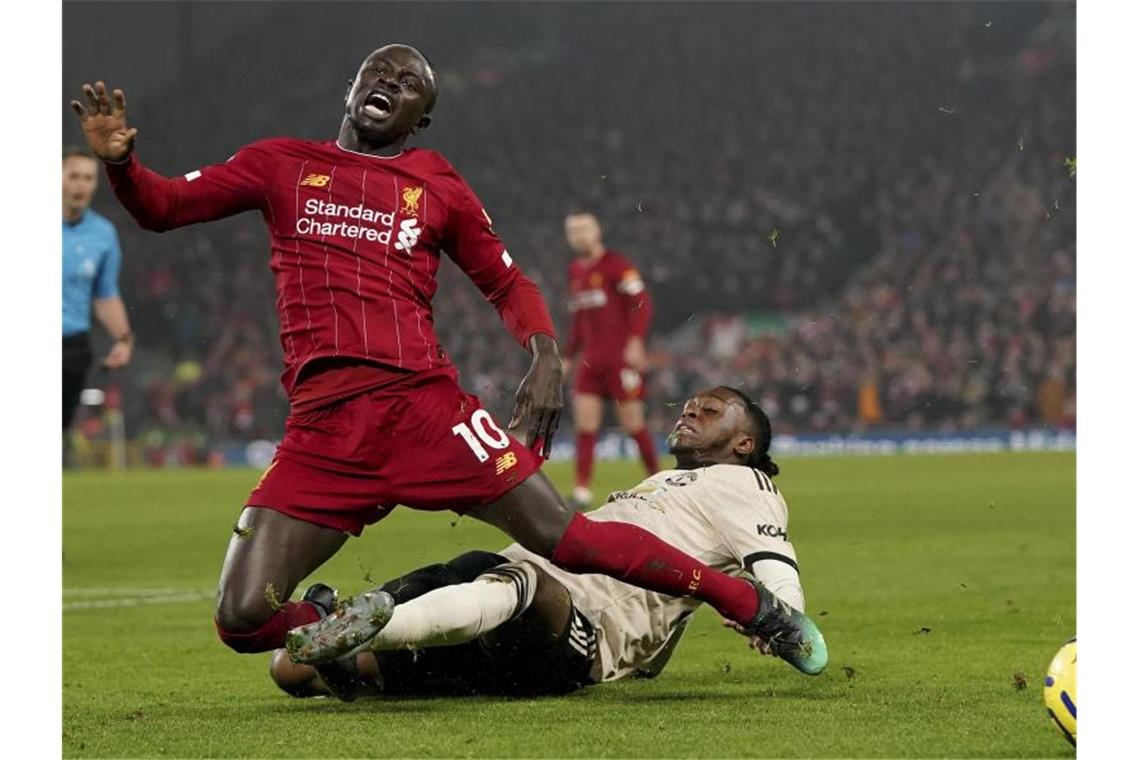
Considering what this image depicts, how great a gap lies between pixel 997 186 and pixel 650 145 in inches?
245

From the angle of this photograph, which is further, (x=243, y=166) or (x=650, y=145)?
(x=650, y=145)

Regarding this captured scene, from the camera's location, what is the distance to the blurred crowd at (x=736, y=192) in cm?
2572

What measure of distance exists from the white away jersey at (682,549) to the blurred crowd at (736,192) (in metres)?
19.3

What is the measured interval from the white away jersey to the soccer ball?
989 millimetres

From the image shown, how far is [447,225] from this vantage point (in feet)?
14.8

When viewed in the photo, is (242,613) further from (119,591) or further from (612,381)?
(612,381)

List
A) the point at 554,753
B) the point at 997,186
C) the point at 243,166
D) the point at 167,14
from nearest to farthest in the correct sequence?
the point at 554,753 < the point at 243,166 < the point at 167,14 < the point at 997,186

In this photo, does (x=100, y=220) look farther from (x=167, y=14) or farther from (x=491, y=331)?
(x=167, y=14)

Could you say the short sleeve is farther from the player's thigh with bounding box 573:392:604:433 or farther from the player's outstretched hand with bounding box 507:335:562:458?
the player's thigh with bounding box 573:392:604:433

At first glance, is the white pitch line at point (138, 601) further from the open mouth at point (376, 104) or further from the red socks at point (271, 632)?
the open mouth at point (376, 104)

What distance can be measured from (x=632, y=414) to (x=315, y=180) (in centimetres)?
847

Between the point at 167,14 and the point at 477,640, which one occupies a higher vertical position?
the point at 167,14

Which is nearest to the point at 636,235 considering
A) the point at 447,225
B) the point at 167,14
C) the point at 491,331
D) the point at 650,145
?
the point at 650,145

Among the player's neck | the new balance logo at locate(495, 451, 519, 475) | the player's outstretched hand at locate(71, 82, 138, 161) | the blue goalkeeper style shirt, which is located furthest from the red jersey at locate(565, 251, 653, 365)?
the player's outstretched hand at locate(71, 82, 138, 161)
